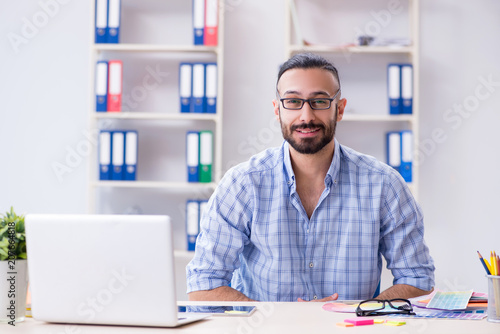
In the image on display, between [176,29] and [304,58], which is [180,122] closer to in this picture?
[176,29]

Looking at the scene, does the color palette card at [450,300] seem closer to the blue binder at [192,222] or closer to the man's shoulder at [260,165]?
the man's shoulder at [260,165]

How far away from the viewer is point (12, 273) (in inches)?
48.1

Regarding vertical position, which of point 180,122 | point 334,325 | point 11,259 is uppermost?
point 180,122

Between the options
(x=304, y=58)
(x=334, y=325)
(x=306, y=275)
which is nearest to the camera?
(x=334, y=325)

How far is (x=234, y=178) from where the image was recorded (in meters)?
1.85

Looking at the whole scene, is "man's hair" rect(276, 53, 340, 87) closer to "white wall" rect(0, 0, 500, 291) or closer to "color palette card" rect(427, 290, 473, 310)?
"color palette card" rect(427, 290, 473, 310)

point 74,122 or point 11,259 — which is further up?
point 74,122

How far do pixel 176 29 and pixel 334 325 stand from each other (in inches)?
99.9

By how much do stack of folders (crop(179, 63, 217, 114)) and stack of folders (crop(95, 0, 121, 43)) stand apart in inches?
17.4

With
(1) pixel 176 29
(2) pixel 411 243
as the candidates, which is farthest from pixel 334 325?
(1) pixel 176 29

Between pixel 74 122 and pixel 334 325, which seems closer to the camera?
pixel 334 325

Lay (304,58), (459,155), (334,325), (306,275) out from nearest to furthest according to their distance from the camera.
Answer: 1. (334,325)
2. (306,275)
3. (304,58)
4. (459,155)

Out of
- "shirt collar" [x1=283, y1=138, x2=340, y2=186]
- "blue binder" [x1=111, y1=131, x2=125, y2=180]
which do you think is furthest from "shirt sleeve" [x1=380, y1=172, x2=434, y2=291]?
"blue binder" [x1=111, y1=131, x2=125, y2=180]

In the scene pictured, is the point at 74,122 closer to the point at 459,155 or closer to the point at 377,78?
the point at 377,78
